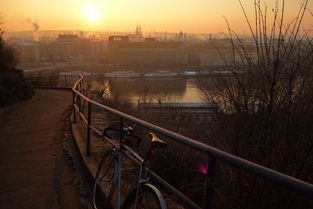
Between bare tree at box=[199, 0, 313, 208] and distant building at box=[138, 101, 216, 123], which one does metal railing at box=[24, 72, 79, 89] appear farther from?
bare tree at box=[199, 0, 313, 208]

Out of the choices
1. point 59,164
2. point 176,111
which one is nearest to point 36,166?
point 59,164

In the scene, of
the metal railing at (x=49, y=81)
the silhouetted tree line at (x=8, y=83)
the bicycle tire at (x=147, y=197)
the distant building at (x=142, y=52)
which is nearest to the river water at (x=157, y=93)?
the metal railing at (x=49, y=81)

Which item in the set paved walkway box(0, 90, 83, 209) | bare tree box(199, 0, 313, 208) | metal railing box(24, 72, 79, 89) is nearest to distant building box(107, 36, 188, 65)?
metal railing box(24, 72, 79, 89)

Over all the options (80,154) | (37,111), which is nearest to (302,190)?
(80,154)

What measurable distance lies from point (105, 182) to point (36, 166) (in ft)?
6.33

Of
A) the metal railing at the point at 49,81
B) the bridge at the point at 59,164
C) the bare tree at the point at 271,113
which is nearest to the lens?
the bridge at the point at 59,164

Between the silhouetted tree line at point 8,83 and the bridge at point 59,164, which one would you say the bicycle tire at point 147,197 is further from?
the silhouetted tree line at point 8,83

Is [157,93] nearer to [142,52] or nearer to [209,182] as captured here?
[209,182]

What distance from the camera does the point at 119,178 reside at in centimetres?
264

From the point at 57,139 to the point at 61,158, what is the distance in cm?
137

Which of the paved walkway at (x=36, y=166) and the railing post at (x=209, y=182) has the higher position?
the railing post at (x=209, y=182)

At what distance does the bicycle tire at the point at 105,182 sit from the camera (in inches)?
114

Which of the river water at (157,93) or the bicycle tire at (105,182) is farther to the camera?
the river water at (157,93)

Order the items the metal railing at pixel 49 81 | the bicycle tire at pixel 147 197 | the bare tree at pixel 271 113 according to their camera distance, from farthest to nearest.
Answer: the metal railing at pixel 49 81
the bare tree at pixel 271 113
the bicycle tire at pixel 147 197
